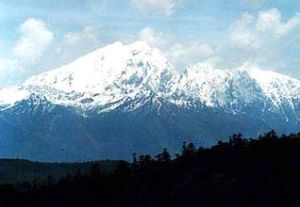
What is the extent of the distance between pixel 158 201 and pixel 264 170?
31.5m

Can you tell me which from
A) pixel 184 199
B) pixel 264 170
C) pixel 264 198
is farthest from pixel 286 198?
pixel 184 199

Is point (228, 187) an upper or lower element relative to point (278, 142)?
lower

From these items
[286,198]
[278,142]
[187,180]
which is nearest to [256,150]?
[278,142]

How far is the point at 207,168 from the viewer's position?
196 m

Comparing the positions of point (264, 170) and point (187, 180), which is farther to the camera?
point (187, 180)

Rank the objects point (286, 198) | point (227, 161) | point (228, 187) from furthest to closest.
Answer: point (227, 161)
point (228, 187)
point (286, 198)

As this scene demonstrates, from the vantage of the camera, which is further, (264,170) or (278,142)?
(278,142)

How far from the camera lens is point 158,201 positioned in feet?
646

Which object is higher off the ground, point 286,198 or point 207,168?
point 207,168

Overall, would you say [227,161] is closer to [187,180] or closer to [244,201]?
[187,180]

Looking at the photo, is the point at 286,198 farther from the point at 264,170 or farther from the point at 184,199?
the point at 184,199

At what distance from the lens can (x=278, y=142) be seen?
198 meters

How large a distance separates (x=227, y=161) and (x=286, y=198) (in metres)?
34.1

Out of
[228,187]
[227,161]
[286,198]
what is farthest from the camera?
[227,161]
